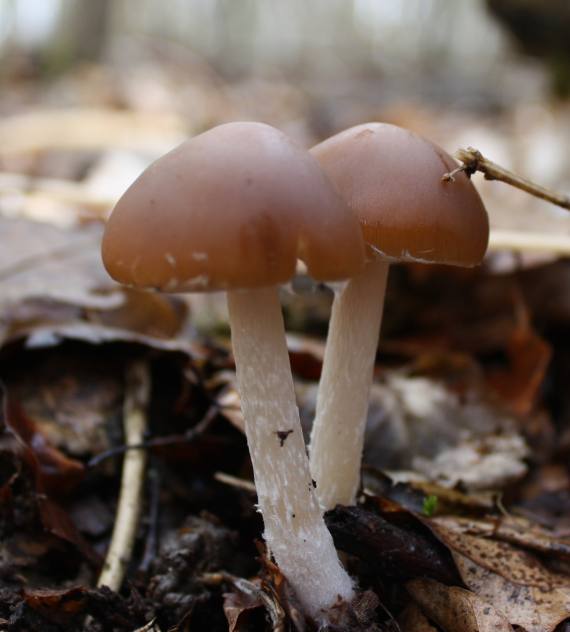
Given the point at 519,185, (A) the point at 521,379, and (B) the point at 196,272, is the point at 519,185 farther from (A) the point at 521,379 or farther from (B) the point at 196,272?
(A) the point at 521,379

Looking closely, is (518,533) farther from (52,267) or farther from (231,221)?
(52,267)

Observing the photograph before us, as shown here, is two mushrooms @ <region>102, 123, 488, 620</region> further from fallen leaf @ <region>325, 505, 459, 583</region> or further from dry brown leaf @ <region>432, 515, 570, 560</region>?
dry brown leaf @ <region>432, 515, 570, 560</region>

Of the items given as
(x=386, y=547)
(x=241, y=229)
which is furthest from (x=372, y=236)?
(x=386, y=547)

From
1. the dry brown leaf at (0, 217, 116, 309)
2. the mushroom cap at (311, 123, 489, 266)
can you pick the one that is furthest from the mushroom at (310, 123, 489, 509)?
the dry brown leaf at (0, 217, 116, 309)

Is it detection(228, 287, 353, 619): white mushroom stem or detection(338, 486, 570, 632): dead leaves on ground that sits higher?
detection(228, 287, 353, 619): white mushroom stem

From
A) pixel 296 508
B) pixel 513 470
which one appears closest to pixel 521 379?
pixel 513 470

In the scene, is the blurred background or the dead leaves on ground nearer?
the dead leaves on ground

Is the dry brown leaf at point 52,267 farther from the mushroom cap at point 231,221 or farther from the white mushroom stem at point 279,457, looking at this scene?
the mushroom cap at point 231,221
